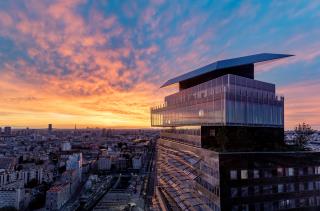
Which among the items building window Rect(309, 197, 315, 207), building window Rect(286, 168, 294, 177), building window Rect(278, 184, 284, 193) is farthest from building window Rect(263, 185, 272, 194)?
building window Rect(309, 197, 315, 207)

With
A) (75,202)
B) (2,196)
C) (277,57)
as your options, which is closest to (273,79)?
(277,57)

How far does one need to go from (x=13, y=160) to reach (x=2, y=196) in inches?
2162

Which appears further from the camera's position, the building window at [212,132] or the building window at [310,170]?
the building window at [212,132]

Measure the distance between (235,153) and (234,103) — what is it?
583 cm

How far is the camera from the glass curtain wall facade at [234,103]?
2323 centimetres

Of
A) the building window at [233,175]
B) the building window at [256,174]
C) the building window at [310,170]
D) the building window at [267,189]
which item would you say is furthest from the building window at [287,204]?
the building window at [233,175]

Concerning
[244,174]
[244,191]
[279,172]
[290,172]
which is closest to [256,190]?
[244,191]

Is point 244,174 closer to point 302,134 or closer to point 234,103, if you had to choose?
point 234,103

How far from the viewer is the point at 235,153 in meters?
18.9

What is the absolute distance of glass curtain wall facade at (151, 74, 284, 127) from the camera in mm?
23234

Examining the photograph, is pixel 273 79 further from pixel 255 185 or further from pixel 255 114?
pixel 255 185

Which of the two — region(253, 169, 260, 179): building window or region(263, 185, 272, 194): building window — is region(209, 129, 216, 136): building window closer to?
region(253, 169, 260, 179): building window

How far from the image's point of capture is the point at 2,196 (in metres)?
69.9

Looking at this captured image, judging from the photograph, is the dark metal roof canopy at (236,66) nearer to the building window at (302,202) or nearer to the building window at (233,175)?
the building window at (233,175)
